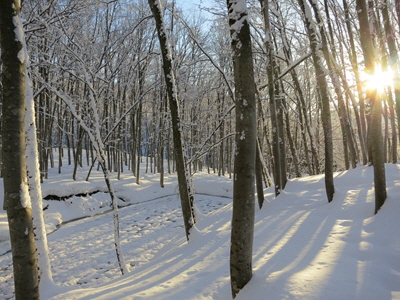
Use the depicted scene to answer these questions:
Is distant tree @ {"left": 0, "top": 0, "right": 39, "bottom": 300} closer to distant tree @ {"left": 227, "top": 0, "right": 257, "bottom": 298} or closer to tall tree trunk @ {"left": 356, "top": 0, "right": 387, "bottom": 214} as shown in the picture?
distant tree @ {"left": 227, "top": 0, "right": 257, "bottom": 298}

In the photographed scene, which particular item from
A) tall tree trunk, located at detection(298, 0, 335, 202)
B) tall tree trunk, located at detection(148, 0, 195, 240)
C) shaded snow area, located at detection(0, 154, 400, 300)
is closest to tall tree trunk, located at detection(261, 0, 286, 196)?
shaded snow area, located at detection(0, 154, 400, 300)

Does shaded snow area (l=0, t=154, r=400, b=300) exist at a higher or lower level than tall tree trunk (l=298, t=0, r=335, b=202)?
lower

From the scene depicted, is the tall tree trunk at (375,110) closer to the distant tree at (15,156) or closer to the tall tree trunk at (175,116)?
the tall tree trunk at (175,116)

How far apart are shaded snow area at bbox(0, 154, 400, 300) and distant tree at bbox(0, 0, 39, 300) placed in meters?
1.27

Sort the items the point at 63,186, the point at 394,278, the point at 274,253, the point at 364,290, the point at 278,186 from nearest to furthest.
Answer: the point at 364,290, the point at 394,278, the point at 274,253, the point at 278,186, the point at 63,186

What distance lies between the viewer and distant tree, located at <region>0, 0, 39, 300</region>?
2900 millimetres

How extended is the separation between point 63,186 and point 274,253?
14.0 meters

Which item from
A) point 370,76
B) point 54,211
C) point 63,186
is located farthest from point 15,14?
point 63,186

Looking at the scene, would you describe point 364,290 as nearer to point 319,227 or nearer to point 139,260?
point 319,227

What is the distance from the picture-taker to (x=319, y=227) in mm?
5605

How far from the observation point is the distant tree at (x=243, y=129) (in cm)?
297

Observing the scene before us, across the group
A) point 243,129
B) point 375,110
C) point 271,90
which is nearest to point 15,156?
point 243,129

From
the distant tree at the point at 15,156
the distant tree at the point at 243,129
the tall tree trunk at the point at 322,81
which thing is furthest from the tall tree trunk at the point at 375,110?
the distant tree at the point at 15,156

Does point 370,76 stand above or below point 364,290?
above
